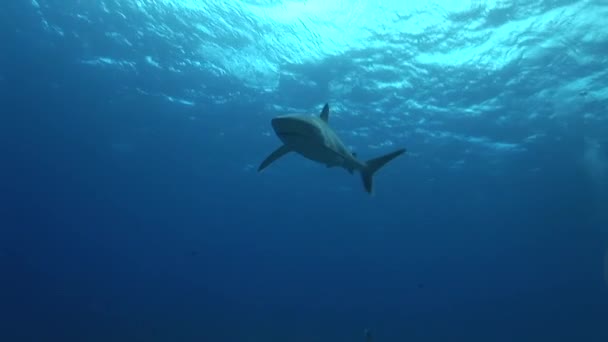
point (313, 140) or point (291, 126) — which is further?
point (313, 140)

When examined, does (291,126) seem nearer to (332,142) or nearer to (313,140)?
(313,140)

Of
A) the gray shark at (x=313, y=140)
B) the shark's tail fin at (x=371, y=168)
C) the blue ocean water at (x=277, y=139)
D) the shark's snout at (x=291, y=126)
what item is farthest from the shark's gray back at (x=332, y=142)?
the blue ocean water at (x=277, y=139)

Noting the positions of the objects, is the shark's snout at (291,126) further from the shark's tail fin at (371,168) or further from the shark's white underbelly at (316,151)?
the shark's tail fin at (371,168)

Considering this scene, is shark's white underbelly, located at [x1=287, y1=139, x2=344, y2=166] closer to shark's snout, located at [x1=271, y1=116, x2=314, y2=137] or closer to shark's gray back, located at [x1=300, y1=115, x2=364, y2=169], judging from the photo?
shark's gray back, located at [x1=300, y1=115, x2=364, y2=169]

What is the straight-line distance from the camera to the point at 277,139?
28.7 meters

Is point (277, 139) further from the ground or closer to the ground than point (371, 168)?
further from the ground

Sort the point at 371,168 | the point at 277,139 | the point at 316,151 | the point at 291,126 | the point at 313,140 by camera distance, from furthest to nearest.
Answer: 1. the point at 277,139
2. the point at 371,168
3. the point at 316,151
4. the point at 313,140
5. the point at 291,126

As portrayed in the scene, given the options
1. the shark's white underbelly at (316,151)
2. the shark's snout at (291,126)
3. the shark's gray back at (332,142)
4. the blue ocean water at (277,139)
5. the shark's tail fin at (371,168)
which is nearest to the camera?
the shark's snout at (291,126)

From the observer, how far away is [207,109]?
27.0m

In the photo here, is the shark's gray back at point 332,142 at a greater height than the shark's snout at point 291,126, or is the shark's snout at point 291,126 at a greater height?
the shark's gray back at point 332,142

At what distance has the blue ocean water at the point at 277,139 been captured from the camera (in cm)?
1766

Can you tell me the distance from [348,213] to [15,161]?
33.0 metres

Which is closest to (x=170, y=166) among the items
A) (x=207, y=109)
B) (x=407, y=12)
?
(x=207, y=109)

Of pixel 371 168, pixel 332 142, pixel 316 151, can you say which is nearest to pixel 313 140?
pixel 316 151
